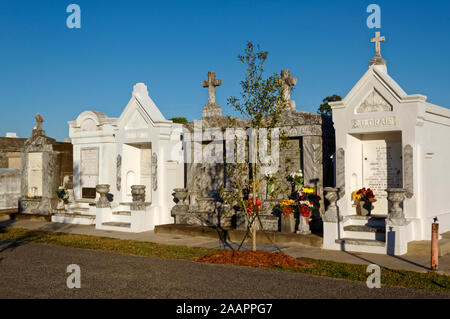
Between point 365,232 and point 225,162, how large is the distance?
490 cm

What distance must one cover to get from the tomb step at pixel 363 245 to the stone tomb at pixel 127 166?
259 inches

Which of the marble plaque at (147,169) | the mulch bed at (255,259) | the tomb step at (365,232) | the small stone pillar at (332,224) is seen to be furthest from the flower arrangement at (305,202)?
the marble plaque at (147,169)

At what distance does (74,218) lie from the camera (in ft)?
58.6

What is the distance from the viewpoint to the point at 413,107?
1150 centimetres

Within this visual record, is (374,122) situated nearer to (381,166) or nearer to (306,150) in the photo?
(381,166)

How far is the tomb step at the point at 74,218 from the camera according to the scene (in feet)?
57.5

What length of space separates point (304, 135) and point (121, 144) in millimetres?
6703

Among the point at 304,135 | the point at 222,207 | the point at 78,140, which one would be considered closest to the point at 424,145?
the point at 304,135

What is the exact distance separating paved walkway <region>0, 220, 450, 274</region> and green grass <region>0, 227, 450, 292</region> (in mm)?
511

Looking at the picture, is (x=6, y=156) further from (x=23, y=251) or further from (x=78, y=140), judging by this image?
(x=23, y=251)

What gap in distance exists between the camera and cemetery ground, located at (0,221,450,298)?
7469mm

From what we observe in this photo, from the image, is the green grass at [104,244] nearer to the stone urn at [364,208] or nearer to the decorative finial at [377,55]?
the stone urn at [364,208]
